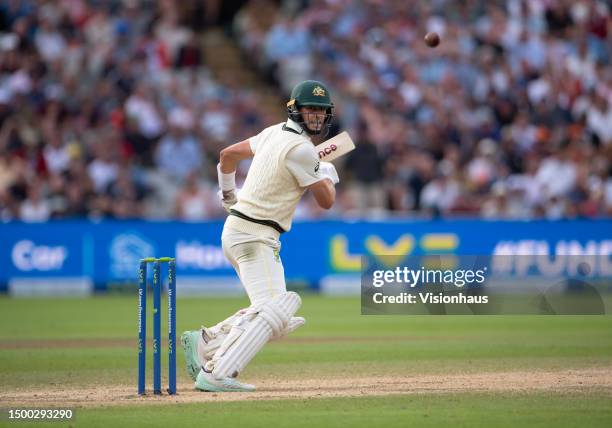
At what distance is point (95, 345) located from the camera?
13.2m

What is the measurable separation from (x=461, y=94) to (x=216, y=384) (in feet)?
51.1

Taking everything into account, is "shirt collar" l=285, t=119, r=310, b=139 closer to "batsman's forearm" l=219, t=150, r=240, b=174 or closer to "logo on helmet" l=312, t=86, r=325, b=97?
"logo on helmet" l=312, t=86, r=325, b=97

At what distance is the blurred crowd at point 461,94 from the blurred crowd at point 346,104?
34 mm

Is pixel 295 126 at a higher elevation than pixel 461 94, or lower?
lower

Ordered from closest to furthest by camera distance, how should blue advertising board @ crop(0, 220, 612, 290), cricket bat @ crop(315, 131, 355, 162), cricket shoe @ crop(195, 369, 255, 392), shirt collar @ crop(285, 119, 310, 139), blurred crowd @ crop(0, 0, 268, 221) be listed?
cricket shoe @ crop(195, 369, 255, 392) < shirt collar @ crop(285, 119, 310, 139) < cricket bat @ crop(315, 131, 355, 162) < blue advertising board @ crop(0, 220, 612, 290) < blurred crowd @ crop(0, 0, 268, 221)

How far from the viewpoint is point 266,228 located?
897cm

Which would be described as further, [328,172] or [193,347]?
[193,347]

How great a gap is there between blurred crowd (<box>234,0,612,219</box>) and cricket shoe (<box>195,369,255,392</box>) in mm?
12704

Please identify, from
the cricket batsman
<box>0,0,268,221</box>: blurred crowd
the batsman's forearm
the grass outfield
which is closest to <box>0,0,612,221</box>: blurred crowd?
<box>0,0,268,221</box>: blurred crowd

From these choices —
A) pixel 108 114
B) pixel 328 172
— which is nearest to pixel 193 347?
pixel 328 172

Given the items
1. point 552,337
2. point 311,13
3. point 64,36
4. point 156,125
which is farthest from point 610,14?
point 552,337

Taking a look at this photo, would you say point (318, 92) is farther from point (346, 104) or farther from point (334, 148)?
point (346, 104)

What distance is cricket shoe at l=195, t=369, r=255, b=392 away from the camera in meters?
8.87

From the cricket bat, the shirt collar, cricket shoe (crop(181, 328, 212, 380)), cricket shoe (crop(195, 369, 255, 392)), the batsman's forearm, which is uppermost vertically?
the shirt collar
